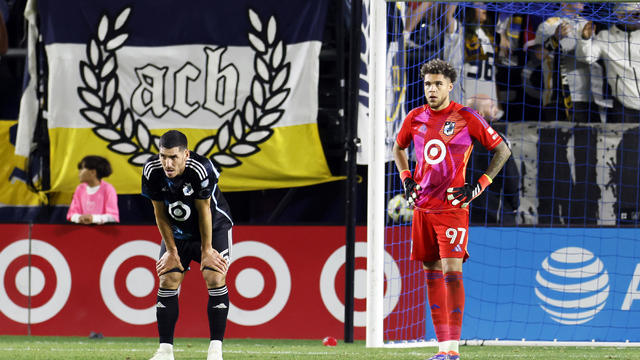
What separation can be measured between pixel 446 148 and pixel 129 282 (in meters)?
4.47

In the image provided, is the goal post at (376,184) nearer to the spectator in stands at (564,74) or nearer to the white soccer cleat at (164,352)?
the white soccer cleat at (164,352)

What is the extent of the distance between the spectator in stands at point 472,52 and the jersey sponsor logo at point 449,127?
3.14m

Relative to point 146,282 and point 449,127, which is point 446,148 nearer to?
point 449,127

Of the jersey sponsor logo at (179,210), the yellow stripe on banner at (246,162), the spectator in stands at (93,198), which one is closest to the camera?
the jersey sponsor logo at (179,210)

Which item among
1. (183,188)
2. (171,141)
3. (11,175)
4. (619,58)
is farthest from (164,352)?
(619,58)

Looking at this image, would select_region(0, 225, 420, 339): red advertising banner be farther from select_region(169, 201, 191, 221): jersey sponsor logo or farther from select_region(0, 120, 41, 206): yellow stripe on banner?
select_region(169, 201, 191, 221): jersey sponsor logo

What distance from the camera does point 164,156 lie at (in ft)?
18.4

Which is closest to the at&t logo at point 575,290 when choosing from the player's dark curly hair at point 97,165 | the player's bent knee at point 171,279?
the player's bent knee at point 171,279

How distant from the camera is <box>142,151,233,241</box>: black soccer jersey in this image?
5820mm

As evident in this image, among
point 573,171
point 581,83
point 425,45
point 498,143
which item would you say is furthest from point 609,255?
point 498,143

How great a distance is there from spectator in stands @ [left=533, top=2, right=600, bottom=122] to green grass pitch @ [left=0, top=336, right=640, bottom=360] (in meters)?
2.62

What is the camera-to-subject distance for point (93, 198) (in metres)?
9.44

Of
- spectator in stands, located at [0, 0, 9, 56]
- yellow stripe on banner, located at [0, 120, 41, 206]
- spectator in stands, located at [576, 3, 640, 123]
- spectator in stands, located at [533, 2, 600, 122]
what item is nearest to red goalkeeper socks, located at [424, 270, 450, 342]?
spectator in stands, located at [533, 2, 600, 122]

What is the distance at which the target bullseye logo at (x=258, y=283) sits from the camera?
9.32 meters
